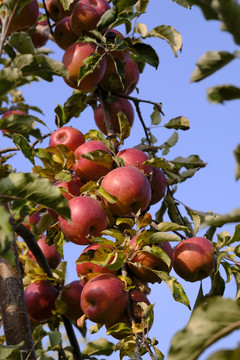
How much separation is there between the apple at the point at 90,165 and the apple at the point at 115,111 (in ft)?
0.99

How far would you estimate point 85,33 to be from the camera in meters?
1.95

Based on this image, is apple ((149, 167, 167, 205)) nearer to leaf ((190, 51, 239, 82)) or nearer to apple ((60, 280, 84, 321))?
apple ((60, 280, 84, 321))

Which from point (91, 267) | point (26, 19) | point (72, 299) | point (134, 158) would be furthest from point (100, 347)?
point (26, 19)

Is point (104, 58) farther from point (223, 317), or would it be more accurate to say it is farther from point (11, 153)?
point (223, 317)

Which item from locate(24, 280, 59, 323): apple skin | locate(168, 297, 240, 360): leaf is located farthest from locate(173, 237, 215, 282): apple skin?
locate(168, 297, 240, 360): leaf

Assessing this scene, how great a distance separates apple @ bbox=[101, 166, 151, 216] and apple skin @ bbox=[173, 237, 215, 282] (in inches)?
8.0

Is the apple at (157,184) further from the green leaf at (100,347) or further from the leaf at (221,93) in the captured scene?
the leaf at (221,93)

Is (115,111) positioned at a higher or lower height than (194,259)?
higher

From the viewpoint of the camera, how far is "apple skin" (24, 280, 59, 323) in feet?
5.92

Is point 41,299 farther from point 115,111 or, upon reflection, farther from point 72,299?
point 115,111

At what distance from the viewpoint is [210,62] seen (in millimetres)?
794

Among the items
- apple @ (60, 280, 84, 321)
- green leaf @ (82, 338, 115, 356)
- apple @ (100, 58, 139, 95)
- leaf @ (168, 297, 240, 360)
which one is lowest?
green leaf @ (82, 338, 115, 356)

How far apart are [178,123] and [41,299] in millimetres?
937

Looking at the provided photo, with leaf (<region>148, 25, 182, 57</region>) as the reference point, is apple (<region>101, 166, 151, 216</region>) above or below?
below
